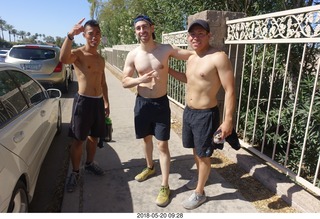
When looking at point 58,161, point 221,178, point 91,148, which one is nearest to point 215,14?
point 221,178

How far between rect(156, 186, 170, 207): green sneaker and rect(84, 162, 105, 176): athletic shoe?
94 centimetres

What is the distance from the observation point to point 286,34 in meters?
2.79

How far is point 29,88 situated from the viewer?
3521 mm

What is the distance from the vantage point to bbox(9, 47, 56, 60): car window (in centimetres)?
859

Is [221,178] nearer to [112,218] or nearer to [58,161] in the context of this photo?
[112,218]

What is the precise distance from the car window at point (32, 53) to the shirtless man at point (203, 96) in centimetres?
736

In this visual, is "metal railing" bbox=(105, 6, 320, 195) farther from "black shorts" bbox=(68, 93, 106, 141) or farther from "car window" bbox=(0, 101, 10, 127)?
"car window" bbox=(0, 101, 10, 127)

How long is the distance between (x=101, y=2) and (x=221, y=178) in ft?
116

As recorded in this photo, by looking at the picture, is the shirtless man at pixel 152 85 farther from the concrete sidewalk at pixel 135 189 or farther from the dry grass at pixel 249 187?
the dry grass at pixel 249 187

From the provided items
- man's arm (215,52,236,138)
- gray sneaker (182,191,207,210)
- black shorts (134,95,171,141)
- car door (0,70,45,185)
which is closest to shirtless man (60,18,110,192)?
car door (0,70,45,185)

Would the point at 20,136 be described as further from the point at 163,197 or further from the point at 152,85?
the point at 163,197

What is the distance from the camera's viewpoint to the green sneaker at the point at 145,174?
127 inches

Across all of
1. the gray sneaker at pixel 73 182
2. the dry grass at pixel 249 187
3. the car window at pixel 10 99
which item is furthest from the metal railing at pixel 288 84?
the car window at pixel 10 99

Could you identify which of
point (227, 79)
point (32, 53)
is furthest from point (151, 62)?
point (32, 53)
